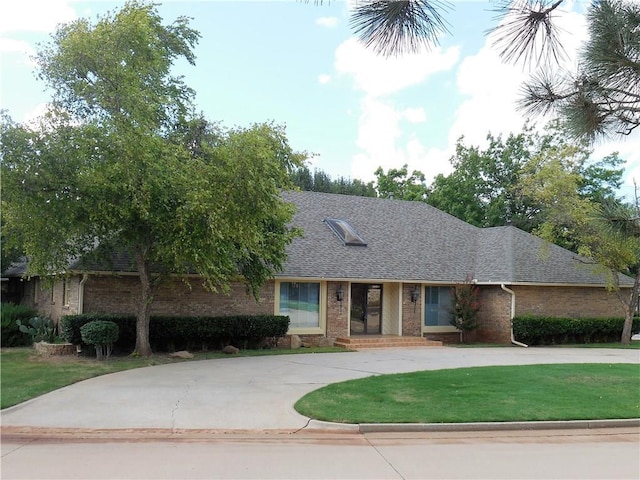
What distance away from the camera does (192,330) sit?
58.1 ft

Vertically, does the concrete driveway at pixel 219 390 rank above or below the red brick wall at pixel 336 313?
below

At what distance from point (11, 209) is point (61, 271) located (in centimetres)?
304

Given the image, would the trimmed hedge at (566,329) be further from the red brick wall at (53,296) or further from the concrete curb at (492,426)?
the red brick wall at (53,296)

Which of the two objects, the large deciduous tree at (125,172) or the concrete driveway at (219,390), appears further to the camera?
the large deciduous tree at (125,172)

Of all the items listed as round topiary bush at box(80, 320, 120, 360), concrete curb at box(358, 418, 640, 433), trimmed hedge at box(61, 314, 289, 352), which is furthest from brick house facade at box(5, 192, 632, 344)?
concrete curb at box(358, 418, 640, 433)

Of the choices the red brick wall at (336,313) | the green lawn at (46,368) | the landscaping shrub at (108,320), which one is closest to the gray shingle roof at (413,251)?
the red brick wall at (336,313)

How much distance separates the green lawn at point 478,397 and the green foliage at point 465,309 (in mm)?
8451

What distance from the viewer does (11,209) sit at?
13.7 meters

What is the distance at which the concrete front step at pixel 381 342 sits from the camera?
67.2 feet

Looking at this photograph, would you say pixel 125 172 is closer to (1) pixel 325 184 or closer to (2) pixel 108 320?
(2) pixel 108 320

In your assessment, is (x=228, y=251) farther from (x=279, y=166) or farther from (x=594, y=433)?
(x=594, y=433)

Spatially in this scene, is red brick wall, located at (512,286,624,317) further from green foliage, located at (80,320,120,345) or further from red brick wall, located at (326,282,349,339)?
green foliage, located at (80,320,120,345)

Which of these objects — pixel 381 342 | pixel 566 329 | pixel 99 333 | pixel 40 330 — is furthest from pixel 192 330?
pixel 566 329

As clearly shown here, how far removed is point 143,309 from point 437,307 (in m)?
12.6
